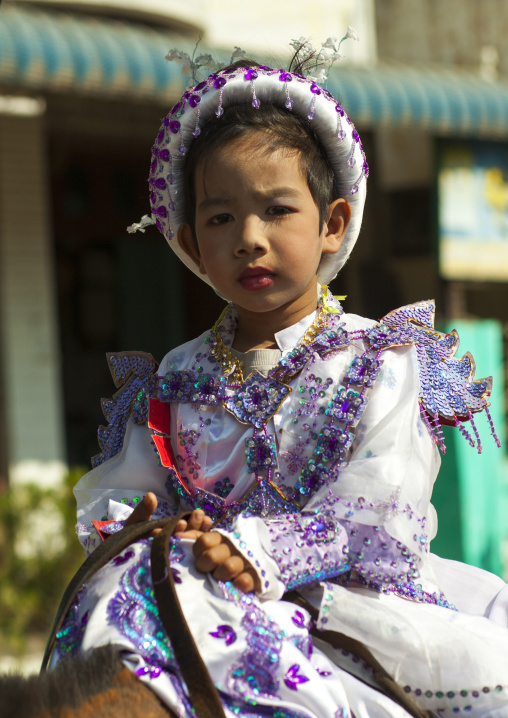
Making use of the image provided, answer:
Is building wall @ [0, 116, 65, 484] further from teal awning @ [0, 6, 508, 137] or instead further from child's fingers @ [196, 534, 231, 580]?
child's fingers @ [196, 534, 231, 580]

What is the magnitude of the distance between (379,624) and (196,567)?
1.26 ft

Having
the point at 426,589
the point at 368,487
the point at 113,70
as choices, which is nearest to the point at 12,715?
the point at 368,487

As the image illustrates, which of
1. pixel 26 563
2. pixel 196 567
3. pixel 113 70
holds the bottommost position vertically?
pixel 26 563

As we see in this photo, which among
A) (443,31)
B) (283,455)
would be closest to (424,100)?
(443,31)

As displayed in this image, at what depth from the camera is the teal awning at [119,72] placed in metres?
Result: 5.21

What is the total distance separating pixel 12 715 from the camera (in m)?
1.50

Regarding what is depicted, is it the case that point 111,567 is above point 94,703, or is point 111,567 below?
above

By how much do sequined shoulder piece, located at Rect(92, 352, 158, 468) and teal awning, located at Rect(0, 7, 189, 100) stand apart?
9.73 feet

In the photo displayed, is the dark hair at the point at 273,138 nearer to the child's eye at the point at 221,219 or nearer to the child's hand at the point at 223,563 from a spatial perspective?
the child's eye at the point at 221,219

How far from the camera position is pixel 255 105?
2.17 metres

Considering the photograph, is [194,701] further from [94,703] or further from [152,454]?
[152,454]

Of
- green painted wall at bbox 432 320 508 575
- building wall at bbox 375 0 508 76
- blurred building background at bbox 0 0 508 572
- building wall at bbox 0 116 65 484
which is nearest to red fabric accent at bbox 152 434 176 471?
green painted wall at bbox 432 320 508 575

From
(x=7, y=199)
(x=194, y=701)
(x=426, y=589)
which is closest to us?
(x=194, y=701)

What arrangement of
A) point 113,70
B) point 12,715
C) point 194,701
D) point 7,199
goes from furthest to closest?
point 7,199
point 113,70
point 194,701
point 12,715
